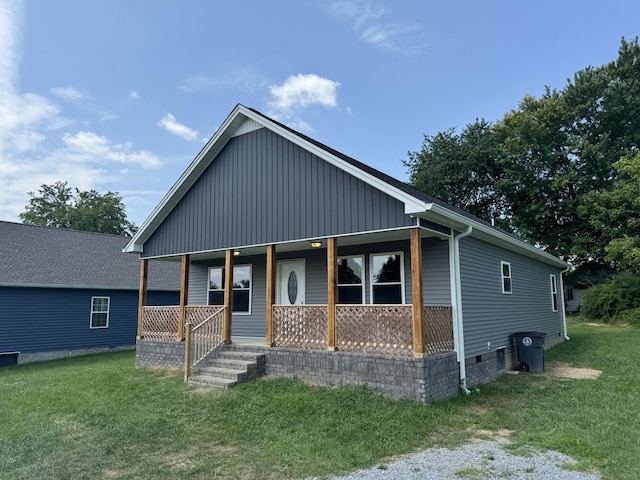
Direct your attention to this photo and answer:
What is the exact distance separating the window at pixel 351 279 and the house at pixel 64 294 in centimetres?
1150

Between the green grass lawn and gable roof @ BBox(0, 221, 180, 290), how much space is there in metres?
7.91

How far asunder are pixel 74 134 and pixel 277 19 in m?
13.4

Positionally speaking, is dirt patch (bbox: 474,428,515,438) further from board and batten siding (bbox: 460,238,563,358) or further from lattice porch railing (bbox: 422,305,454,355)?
board and batten siding (bbox: 460,238,563,358)

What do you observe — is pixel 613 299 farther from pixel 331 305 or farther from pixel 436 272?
pixel 331 305

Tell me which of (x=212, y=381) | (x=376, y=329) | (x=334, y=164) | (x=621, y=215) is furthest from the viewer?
(x=621, y=215)

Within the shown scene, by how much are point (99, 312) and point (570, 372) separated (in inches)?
663

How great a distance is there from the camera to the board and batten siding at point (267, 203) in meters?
8.38

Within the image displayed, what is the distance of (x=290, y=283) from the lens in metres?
12.0

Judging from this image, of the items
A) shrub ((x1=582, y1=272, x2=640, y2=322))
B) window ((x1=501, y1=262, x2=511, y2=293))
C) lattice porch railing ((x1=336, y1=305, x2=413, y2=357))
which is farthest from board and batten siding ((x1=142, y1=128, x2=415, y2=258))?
shrub ((x1=582, y1=272, x2=640, y2=322))

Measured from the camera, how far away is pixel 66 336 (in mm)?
16375

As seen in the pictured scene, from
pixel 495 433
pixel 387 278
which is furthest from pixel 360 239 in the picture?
pixel 495 433

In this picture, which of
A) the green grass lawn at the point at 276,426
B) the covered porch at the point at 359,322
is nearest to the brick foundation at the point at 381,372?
the covered porch at the point at 359,322

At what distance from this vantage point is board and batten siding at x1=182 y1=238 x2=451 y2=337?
9.14 metres

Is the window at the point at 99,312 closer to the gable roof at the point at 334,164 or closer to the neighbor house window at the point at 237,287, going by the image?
the gable roof at the point at 334,164
